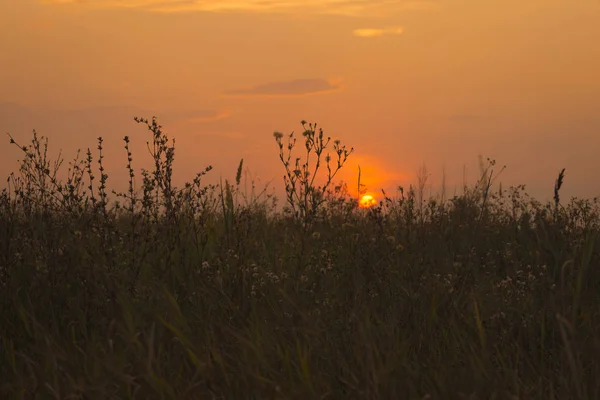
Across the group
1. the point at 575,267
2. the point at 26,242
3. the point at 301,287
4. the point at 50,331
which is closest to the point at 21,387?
the point at 50,331

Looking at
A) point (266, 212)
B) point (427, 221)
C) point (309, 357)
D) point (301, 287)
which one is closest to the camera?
point (309, 357)

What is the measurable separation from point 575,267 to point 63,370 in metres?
3.46

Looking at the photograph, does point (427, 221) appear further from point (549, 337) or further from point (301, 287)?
point (549, 337)

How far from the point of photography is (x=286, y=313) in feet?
12.5

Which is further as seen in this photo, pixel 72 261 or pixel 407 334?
pixel 72 261

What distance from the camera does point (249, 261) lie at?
464cm

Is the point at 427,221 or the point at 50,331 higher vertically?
the point at 427,221

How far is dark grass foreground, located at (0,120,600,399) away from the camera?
9.90 feet

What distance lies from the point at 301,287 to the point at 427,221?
6.70 feet

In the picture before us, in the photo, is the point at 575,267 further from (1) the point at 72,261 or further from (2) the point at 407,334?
(1) the point at 72,261

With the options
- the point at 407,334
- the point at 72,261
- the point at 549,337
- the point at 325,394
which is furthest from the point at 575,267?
the point at 72,261

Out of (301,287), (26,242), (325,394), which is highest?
(26,242)

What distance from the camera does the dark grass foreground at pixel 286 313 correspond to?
3.02 meters

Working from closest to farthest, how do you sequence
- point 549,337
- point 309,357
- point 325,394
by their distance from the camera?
point 325,394
point 309,357
point 549,337
